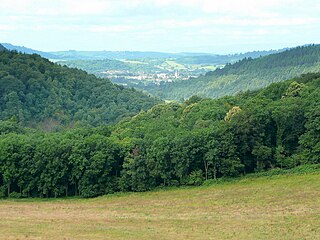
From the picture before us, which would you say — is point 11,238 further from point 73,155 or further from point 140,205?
point 73,155

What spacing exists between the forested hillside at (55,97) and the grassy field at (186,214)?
7777 centimetres

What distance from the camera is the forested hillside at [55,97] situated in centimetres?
13238

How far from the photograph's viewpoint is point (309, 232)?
3050cm

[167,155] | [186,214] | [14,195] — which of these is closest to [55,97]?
[14,195]

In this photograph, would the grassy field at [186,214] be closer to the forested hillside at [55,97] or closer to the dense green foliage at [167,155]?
the dense green foliage at [167,155]

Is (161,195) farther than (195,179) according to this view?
No

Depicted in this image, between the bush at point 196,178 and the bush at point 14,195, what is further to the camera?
the bush at point 14,195

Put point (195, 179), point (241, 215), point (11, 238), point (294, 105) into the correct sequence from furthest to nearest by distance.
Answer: point (294, 105)
point (195, 179)
point (241, 215)
point (11, 238)

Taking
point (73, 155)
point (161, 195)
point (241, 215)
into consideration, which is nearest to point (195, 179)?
point (161, 195)

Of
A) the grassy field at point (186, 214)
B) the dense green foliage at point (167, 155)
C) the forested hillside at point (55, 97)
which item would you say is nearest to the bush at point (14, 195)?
the dense green foliage at point (167, 155)

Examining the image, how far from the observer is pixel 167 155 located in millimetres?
59656

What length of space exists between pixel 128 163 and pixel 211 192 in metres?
12.5

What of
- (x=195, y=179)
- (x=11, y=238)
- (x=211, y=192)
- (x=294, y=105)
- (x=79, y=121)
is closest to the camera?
(x=11, y=238)

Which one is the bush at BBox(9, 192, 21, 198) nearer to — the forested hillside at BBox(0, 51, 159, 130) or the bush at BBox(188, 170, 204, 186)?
the bush at BBox(188, 170, 204, 186)
